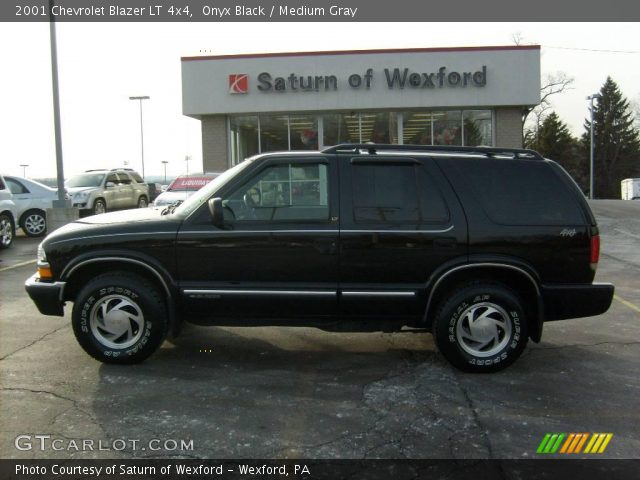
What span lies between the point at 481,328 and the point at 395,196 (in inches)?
50.5

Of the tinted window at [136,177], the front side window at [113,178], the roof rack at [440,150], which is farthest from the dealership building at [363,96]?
the roof rack at [440,150]

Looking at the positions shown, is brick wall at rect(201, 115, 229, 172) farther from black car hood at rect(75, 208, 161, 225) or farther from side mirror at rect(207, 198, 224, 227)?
side mirror at rect(207, 198, 224, 227)

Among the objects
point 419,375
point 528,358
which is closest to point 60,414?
point 419,375

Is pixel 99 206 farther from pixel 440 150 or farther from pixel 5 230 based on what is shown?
pixel 440 150

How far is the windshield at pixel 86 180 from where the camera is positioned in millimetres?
19250

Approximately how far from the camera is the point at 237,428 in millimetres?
3867

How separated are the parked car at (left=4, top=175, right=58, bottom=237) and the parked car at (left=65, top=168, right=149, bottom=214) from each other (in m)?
3.15

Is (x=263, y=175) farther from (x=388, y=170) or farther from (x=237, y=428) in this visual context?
(x=237, y=428)

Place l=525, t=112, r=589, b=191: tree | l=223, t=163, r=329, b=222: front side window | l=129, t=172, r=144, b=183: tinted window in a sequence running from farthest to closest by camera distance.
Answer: l=525, t=112, r=589, b=191: tree → l=129, t=172, r=144, b=183: tinted window → l=223, t=163, r=329, b=222: front side window

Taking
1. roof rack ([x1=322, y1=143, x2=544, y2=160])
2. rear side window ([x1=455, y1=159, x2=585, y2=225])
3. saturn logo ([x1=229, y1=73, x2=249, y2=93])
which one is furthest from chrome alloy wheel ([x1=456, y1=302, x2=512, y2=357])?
saturn logo ([x1=229, y1=73, x2=249, y2=93])

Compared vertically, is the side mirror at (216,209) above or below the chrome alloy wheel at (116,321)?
above

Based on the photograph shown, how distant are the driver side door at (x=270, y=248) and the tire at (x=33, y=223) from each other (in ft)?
37.8
